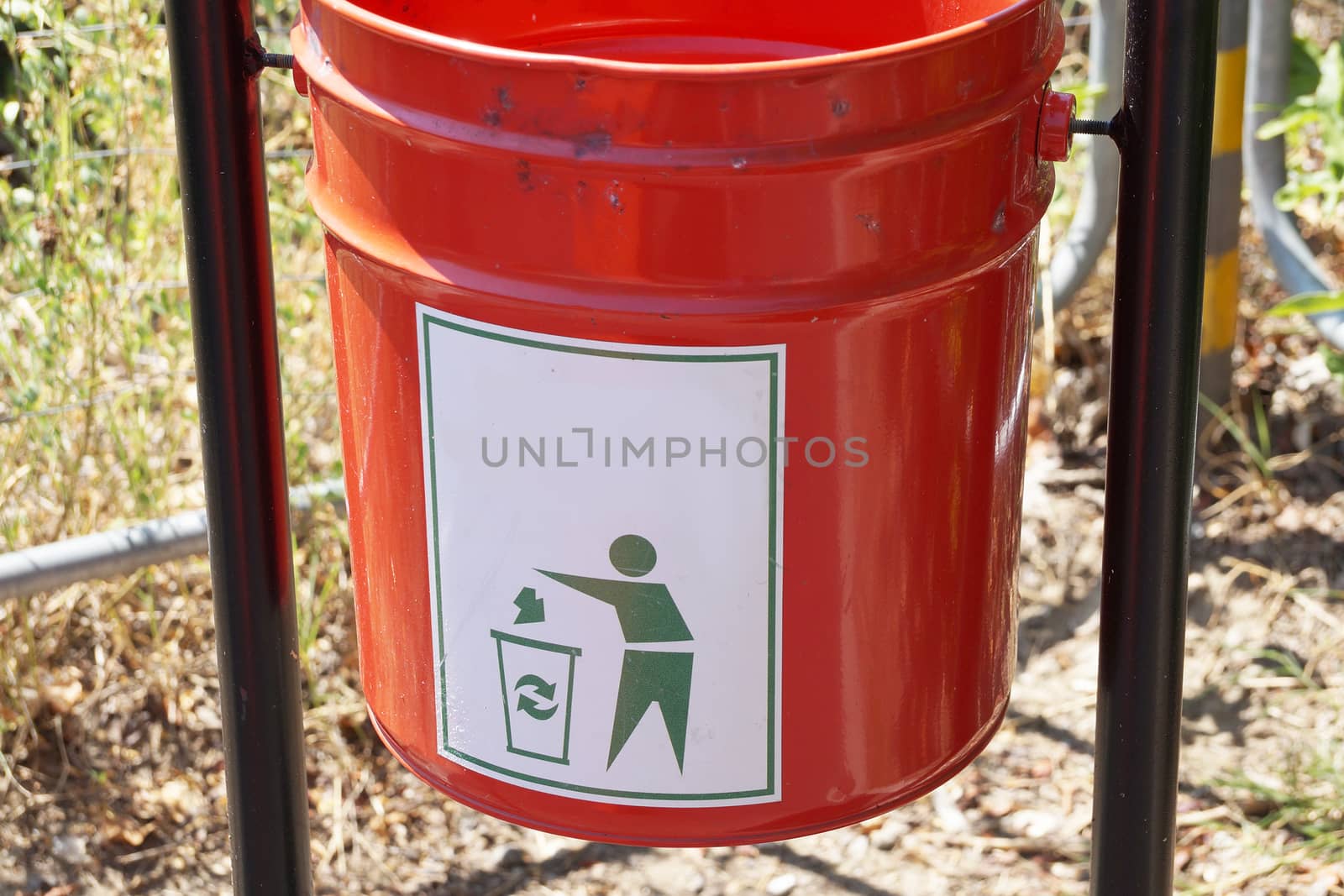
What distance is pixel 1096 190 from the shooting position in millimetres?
2914

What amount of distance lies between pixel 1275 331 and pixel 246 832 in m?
2.27

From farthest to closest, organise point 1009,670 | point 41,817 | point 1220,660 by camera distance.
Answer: point 1220,660 < point 41,817 < point 1009,670

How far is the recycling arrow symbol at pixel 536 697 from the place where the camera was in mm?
1394

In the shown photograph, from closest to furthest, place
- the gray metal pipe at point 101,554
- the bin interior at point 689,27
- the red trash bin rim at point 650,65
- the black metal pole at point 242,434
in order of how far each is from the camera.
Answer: the red trash bin rim at point 650,65 → the black metal pole at point 242,434 → the bin interior at point 689,27 → the gray metal pipe at point 101,554

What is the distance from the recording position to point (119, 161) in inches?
108

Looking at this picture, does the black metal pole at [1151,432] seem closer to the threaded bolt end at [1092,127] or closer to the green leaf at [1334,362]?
the threaded bolt end at [1092,127]

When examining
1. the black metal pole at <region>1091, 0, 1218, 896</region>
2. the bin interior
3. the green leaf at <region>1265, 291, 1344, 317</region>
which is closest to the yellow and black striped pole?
the green leaf at <region>1265, 291, 1344, 317</region>

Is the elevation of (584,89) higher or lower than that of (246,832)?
higher

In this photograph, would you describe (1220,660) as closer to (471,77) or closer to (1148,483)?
(1148,483)

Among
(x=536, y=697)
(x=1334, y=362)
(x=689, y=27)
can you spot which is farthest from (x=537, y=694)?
(x=1334, y=362)

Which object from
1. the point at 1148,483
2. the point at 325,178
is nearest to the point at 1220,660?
the point at 1148,483

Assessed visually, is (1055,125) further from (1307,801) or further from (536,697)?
(1307,801)

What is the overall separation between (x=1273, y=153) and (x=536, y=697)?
Answer: 200 cm

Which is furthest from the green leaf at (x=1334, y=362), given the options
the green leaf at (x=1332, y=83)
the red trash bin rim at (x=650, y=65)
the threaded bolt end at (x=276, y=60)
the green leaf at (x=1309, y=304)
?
the threaded bolt end at (x=276, y=60)
